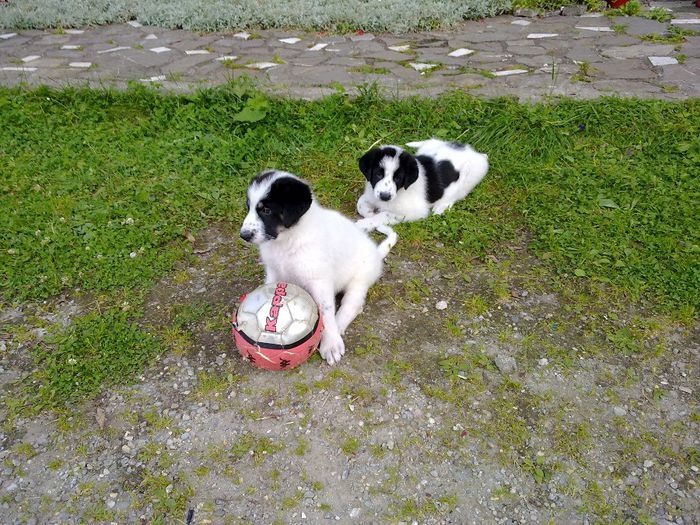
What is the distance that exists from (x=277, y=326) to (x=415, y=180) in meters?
2.08

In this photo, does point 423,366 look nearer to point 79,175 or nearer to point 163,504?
point 163,504

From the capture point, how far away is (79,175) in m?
5.11

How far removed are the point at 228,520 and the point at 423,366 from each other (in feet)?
4.48

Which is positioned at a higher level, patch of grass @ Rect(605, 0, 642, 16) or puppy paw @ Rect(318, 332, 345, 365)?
patch of grass @ Rect(605, 0, 642, 16)

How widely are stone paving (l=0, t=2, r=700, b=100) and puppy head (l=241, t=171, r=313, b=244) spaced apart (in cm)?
335

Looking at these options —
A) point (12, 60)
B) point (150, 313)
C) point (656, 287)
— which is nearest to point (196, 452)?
point (150, 313)

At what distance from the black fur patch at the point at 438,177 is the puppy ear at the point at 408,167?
281 mm

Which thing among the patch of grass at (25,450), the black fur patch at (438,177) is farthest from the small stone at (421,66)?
the patch of grass at (25,450)

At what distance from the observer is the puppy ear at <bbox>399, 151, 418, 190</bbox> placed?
4395 mm

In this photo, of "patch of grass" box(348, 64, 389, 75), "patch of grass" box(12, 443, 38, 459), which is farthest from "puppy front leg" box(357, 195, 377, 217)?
"patch of grass" box(12, 443, 38, 459)

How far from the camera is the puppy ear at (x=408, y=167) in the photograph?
4.39 m

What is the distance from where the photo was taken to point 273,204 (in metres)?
3.01

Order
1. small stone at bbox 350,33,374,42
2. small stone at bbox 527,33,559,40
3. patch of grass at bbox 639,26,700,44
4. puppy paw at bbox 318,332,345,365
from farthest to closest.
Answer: small stone at bbox 350,33,374,42 < small stone at bbox 527,33,559,40 < patch of grass at bbox 639,26,700,44 < puppy paw at bbox 318,332,345,365

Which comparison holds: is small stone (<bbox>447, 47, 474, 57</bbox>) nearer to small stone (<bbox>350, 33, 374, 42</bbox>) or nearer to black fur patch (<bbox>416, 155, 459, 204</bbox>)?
small stone (<bbox>350, 33, 374, 42</bbox>)
